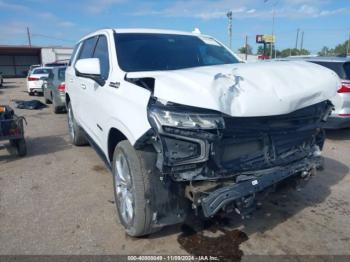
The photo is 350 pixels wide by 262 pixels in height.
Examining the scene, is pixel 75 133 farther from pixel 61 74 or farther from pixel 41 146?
pixel 61 74

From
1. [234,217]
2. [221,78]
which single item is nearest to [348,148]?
[234,217]

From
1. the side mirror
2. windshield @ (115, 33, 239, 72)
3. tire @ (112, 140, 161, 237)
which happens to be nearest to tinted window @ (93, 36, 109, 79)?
the side mirror

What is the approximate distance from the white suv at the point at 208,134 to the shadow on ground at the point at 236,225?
42 centimetres

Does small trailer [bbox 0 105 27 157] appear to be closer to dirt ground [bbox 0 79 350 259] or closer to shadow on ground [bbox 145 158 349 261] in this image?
dirt ground [bbox 0 79 350 259]

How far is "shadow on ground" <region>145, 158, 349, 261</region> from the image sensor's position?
3217mm

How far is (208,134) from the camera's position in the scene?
2613 mm

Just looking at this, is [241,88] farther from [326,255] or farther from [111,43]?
[111,43]

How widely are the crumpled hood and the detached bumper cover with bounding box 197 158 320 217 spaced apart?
533 millimetres

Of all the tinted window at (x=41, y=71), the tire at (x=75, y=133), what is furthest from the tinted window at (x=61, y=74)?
the tinted window at (x=41, y=71)

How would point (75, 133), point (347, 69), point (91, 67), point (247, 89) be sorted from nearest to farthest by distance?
1. point (247, 89)
2. point (91, 67)
3. point (75, 133)
4. point (347, 69)

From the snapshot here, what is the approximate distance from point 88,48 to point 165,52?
1765mm

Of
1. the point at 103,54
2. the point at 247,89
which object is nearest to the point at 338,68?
the point at 103,54

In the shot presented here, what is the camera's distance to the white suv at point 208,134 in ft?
Result: 8.57

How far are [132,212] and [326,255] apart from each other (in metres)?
1.83
